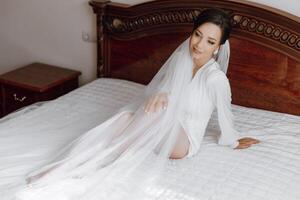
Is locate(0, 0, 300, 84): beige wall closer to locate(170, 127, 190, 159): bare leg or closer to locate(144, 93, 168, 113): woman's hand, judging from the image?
locate(144, 93, 168, 113): woman's hand

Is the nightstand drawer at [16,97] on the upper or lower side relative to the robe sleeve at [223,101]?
lower

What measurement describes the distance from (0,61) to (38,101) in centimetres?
85

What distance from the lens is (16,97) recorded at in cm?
313

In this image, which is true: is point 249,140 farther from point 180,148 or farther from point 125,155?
point 125,155

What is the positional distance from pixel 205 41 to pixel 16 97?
1.56 metres

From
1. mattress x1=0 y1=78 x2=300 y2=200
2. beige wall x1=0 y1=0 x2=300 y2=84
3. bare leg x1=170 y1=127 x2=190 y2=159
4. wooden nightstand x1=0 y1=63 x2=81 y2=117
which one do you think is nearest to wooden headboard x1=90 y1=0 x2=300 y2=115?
mattress x1=0 y1=78 x2=300 y2=200

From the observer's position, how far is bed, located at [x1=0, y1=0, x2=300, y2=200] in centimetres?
194

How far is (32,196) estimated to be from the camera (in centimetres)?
172

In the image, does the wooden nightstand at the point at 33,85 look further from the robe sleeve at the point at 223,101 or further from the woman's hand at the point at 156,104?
the robe sleeve at the point at 223,101

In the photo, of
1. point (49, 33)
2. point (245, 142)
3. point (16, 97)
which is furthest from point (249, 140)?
point (49, 33)

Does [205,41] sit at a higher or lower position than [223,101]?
higher

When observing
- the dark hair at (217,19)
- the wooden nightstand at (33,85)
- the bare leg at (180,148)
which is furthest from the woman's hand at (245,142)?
the wooden nightstand at (33,85)

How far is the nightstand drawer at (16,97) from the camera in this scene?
3.07m

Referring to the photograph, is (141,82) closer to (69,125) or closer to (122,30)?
(122,30)
